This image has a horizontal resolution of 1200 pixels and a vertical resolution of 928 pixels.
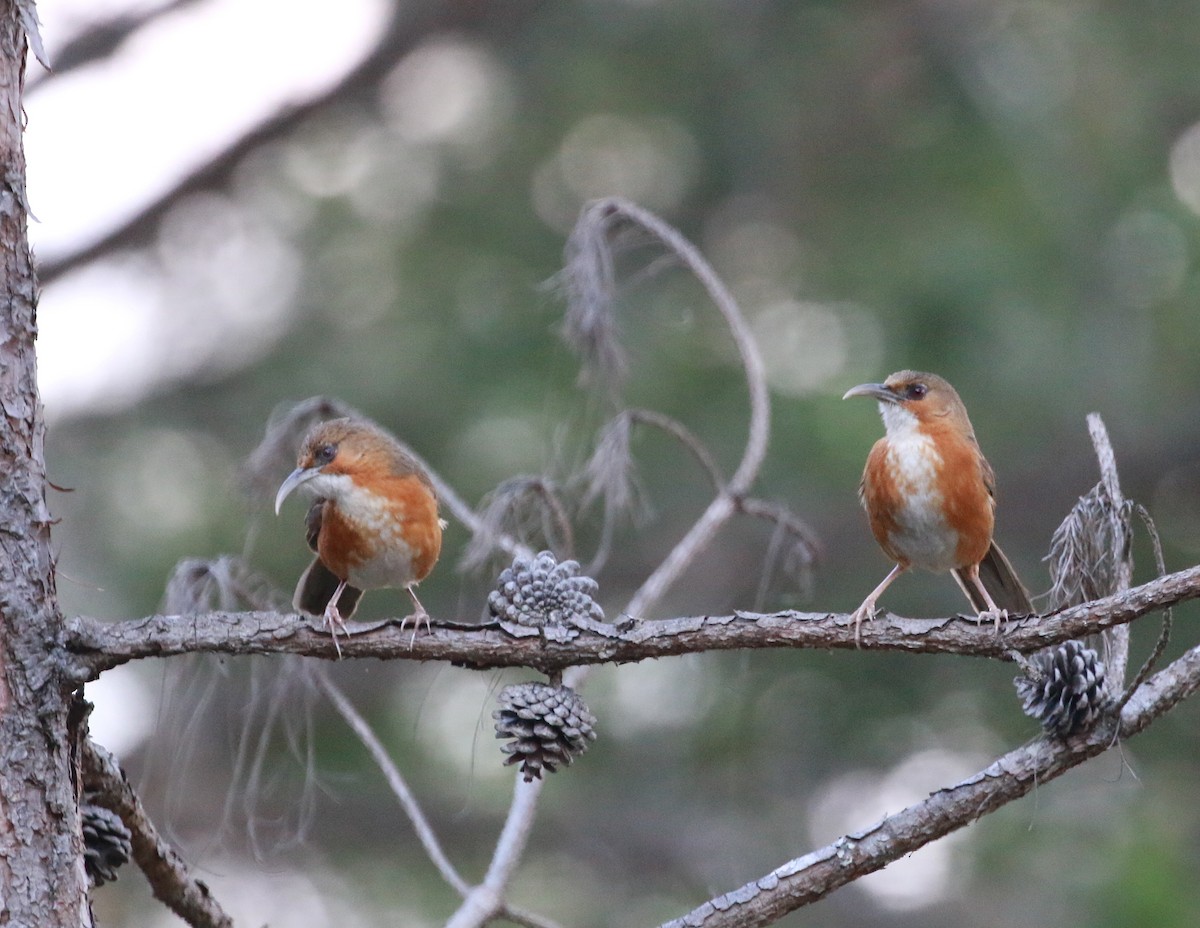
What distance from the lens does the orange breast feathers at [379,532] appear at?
13.3ft

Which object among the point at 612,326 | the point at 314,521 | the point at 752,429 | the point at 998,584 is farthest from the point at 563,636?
the point at 998,584

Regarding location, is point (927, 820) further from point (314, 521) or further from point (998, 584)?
point (314, 521)

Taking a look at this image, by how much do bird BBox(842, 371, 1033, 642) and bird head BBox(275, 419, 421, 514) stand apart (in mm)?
1285

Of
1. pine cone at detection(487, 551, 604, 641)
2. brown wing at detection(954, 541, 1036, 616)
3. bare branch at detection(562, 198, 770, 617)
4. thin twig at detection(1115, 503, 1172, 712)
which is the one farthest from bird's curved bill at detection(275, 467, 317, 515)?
thin twig at detection(1115, 503, 1172, 712)

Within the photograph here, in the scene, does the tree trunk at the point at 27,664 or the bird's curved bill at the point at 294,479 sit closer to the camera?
the tree trunk at the point at 27,664

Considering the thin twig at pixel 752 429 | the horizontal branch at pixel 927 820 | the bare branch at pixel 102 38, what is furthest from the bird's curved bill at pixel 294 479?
the bare branch at pixel 102 38

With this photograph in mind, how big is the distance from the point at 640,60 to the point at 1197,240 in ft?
9.55

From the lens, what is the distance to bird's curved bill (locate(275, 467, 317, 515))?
3663mm

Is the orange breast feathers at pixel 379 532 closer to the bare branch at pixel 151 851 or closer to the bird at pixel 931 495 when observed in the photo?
the bird at pixel 931 495

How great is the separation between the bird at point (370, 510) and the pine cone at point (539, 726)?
157 centimetres

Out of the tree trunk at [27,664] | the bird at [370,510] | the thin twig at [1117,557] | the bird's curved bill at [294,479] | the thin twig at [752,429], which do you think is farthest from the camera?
the bird at [370,510]

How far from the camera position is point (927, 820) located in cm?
250

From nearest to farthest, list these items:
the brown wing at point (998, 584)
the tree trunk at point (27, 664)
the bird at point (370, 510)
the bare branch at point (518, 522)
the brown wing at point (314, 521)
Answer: the tree trunk at point (27, 664), the bare branch at point (518, 522), the bird at point (370, 510), the brown wing at point (314, 521), the brown wing at point (998, 584)

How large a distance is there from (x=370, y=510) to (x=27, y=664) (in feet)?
5.81
